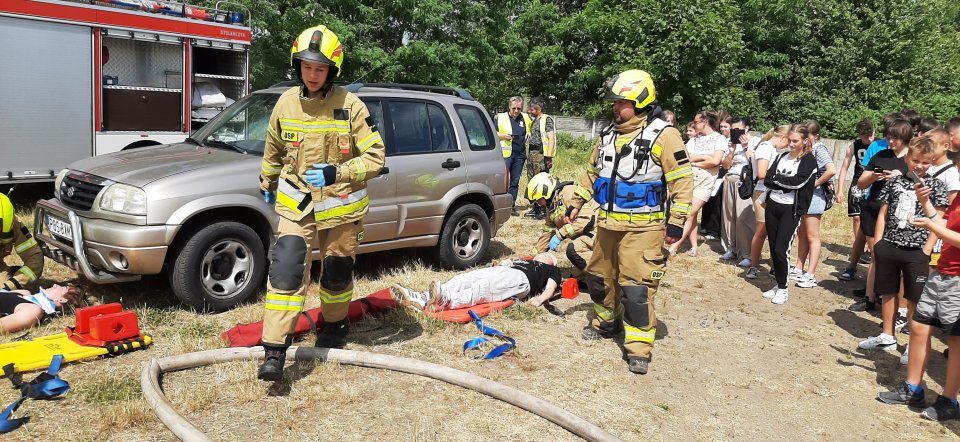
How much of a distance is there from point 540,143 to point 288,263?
25.6 feet

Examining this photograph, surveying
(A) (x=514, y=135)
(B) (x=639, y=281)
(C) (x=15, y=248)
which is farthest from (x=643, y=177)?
(A) (x=514, y=135)

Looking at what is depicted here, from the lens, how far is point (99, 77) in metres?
9.15

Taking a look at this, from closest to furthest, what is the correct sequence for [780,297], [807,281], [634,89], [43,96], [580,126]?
1. [634,89]
2. [780,297]
3. [807,281]
4. [43,96]
5. [580,126]

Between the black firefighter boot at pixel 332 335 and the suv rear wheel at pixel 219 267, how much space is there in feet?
3.72

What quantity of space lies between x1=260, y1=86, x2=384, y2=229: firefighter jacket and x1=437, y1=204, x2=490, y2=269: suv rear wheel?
9.36ft

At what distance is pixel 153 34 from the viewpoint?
30.8 ft

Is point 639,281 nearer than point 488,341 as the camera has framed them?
Yes

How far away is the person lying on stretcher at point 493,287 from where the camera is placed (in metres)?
6.06

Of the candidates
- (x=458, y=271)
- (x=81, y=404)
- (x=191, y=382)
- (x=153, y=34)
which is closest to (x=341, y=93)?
(x=191, y=382)

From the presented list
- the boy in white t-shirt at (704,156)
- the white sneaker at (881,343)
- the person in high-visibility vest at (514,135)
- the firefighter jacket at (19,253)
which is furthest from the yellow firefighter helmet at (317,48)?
the person in high-visibility vest at (514,135)

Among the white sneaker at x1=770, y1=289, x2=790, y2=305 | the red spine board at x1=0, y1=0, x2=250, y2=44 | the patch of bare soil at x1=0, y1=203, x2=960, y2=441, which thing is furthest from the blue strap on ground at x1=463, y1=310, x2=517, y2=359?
the red spine board at x1=0, y1=0, x2=250, y2=44

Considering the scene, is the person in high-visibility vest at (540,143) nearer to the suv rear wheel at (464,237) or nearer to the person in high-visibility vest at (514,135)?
the person in high-visibility vest at (514,135)

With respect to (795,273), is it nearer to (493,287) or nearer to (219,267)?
(493,287)

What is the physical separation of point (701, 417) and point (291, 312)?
8.26ft
